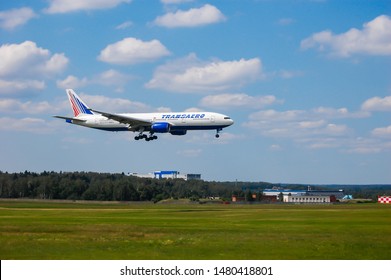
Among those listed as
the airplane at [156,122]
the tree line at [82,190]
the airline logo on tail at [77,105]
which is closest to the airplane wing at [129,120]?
the airplane at [156,122]

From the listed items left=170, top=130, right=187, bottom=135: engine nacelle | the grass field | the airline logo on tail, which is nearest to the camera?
the grass field

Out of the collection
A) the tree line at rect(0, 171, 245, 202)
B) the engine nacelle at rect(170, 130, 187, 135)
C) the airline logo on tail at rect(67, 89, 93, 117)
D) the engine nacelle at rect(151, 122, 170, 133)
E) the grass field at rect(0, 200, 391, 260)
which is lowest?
the grass field at rect(0, 200, 391, 260)

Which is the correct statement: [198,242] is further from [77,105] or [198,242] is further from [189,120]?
[77,105]

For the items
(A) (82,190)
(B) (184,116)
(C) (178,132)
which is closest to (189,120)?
(B) (184,116)

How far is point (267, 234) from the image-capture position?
45062mm

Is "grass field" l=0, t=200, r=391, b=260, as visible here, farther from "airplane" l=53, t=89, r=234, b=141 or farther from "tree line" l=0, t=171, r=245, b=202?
"tree line" l=0, t=171, r=245, b=202

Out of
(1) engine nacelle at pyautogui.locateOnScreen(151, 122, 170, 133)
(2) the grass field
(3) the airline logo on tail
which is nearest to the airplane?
(1) engine nacelle at pyautogui.locateOnScreen(151, 122, 170, 133)

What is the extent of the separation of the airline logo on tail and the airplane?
18.5 ft

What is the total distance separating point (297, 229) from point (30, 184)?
138564 mm

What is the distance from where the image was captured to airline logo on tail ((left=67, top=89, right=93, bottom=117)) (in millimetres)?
115000

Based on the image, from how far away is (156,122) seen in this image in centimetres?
9744

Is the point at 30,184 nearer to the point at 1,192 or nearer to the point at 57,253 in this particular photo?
the point at 1,192
